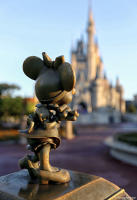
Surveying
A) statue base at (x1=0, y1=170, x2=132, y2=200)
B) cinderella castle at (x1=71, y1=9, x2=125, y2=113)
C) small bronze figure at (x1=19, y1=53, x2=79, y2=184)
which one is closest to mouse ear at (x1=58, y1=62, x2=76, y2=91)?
small bronze figure at (x1=19, y1=53, x2=79, y2=184)

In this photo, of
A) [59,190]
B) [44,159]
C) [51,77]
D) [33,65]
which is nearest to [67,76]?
[51,77]

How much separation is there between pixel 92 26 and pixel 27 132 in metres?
64.8

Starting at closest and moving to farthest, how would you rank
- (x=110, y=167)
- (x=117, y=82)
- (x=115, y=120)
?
(x=110, y=167), (x=115, y=120), (x=117, y=82)

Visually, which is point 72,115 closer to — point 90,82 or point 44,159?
point 44,159

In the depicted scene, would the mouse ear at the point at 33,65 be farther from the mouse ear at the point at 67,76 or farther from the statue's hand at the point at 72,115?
the statue's hand at the point at 72,115

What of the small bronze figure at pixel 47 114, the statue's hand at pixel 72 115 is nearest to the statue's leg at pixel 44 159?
the small bronze figure at pixel 47 114

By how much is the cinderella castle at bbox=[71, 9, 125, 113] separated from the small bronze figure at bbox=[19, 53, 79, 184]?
49.9m

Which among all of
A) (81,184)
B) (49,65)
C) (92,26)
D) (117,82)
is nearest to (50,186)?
(81,184)

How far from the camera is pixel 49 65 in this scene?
3.45 meters

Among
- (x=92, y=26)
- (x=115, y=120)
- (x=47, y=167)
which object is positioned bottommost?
(x=115, y=120)

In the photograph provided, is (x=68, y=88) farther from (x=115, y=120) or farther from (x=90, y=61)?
(x=90, y=61)

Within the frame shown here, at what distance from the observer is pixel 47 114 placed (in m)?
3.24

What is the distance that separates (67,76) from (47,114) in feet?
2.64

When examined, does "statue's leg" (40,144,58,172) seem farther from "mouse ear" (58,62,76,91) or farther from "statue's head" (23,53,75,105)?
"mouse ear" (58,62,76,91)
